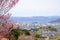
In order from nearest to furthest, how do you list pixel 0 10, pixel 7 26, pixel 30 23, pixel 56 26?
pixel 0 10 < pixel 7 26 < pixel 30 23 < pixel 56 26

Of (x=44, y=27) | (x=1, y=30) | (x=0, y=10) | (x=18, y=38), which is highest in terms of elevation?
(x=0, y=10)

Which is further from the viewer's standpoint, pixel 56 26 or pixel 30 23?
pixel 56 26

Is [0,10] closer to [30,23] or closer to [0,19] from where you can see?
[0,19]

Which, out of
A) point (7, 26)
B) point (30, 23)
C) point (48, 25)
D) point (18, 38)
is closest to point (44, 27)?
point (48, 25)

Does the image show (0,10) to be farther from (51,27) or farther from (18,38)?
(51,27)

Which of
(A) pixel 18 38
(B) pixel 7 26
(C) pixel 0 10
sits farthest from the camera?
(A) pixel 18 38

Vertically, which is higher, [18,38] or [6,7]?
[6,7]

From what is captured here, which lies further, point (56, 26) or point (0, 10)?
point (56, 26)

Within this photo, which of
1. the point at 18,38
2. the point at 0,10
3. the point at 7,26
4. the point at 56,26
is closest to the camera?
the point at 0,10

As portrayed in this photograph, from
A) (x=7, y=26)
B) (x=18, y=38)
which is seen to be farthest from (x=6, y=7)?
(x=18, y=38)
